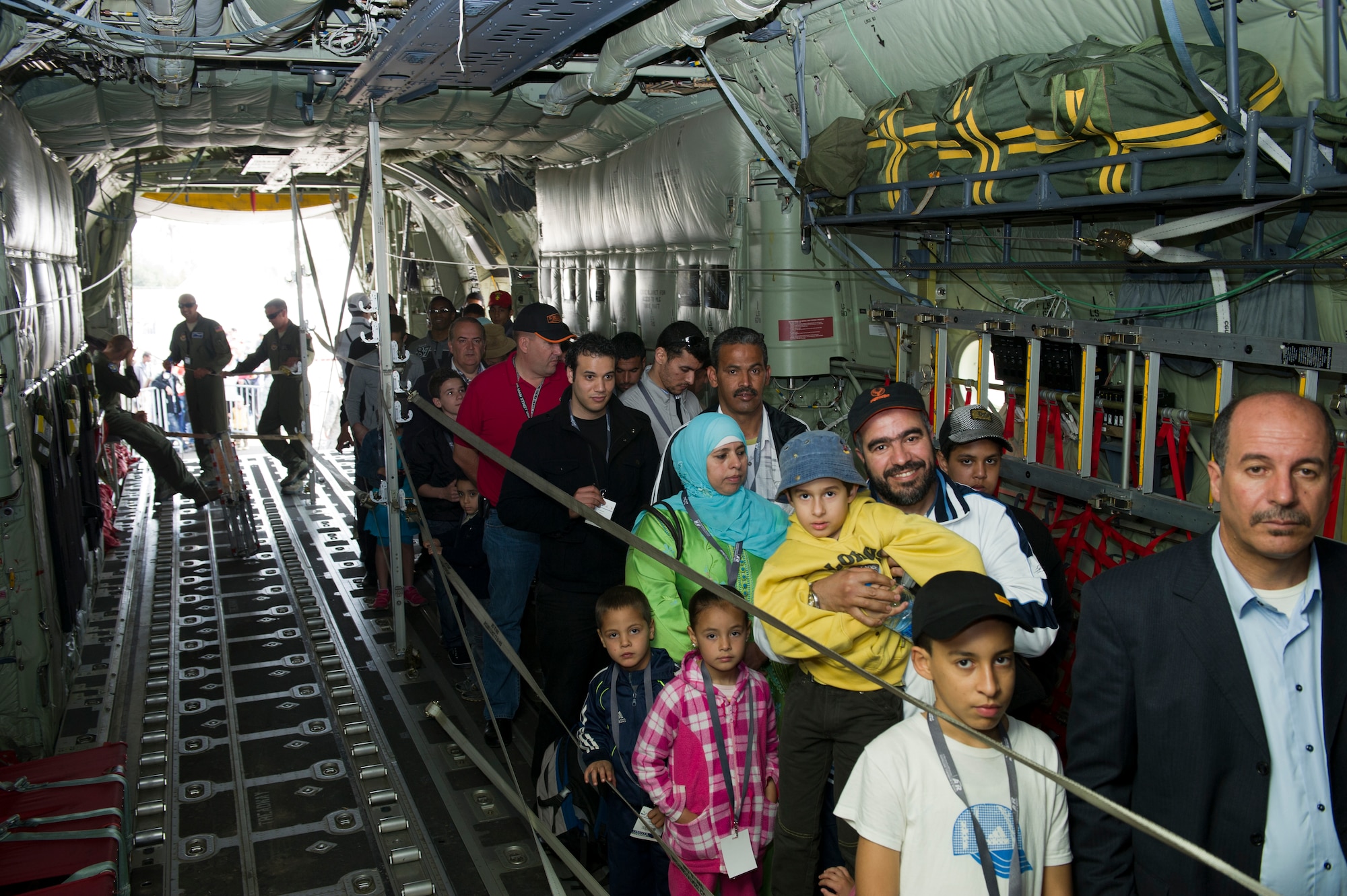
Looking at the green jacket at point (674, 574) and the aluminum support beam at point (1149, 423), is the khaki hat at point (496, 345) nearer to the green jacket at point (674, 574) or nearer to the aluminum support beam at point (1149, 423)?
the green jacket at point (674, 574)

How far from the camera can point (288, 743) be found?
15.8ft

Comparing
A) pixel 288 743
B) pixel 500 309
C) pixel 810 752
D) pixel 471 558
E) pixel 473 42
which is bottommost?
pixel 288 743

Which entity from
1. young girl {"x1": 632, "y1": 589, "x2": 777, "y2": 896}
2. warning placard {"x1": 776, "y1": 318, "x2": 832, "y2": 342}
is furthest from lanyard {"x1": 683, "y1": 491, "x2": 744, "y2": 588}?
warning placard {"x1": 776, "y1": 318, "x2": 832, "y2": 342}

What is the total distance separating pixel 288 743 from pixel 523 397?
1.97 meters

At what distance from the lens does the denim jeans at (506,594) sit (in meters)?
4.62

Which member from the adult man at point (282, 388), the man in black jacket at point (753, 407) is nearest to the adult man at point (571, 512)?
the man in black jacket at point (753, 407)

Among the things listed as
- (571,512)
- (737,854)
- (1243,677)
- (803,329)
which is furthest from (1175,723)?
(803,329)

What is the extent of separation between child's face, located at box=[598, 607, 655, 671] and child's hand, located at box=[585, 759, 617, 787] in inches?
12.4

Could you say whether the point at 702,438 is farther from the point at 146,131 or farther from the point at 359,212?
the point at 146,131

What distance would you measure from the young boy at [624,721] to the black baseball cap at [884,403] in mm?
967

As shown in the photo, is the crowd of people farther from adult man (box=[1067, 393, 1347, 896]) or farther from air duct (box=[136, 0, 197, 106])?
air duct (box=[136, 0, 197, 106])

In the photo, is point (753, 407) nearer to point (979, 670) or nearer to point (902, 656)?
point (902, 656)

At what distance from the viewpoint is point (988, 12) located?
12.9 ft

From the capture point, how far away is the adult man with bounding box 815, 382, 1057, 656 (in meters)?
2.50
